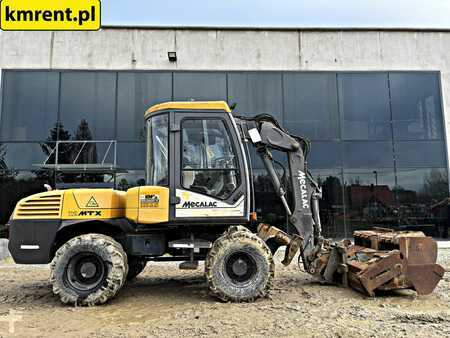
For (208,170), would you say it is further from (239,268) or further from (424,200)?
(424,200)

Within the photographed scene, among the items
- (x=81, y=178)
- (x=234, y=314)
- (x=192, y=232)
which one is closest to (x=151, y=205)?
(x=192, y=232)

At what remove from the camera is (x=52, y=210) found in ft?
20.1

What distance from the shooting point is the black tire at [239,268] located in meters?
5.77

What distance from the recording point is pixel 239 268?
589 centimetres

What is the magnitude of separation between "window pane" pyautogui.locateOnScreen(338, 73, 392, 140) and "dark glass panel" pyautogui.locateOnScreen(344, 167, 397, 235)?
4.60ft

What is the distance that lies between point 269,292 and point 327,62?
10.7 metres

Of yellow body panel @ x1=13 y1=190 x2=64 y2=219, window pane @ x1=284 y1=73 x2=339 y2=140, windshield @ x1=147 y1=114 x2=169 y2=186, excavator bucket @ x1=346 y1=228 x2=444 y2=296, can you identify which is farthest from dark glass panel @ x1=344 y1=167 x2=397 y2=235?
yellow body panel @ x1=13 y1=190 x2=64 y2=219

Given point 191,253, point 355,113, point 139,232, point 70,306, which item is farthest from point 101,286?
point 355,113

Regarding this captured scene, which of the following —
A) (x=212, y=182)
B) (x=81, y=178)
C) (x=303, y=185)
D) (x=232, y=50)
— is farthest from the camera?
(x=232, y=50)

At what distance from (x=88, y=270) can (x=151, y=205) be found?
142cm

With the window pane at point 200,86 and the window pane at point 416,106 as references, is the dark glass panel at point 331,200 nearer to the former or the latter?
the window pane at point 416,106

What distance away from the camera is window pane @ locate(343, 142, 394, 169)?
13.9 metres

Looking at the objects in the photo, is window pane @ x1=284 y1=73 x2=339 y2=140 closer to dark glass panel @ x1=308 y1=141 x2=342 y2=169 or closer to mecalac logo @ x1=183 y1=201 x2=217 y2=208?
dark glass panel @ x1=308 y1=141 x2=342 y2=169

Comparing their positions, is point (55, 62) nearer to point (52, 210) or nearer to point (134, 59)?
point (134, 59)
